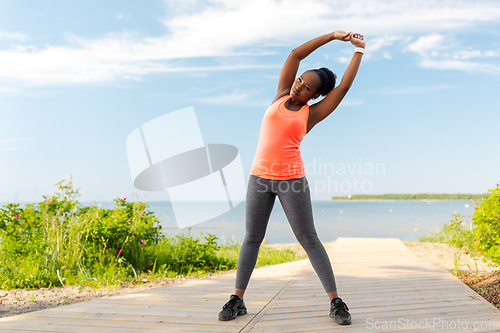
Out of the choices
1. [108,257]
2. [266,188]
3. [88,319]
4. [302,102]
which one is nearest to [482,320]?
[266,188]

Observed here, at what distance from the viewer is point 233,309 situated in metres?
2.21

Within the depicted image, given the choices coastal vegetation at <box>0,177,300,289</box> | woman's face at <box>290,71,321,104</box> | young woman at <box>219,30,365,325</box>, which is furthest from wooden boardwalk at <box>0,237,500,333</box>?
woman's face at <box>290,71,321,104</box>

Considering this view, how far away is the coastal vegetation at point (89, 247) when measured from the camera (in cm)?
384

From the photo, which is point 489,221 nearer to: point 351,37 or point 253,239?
point 351,37

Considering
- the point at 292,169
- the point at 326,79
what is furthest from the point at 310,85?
the point at 292,169

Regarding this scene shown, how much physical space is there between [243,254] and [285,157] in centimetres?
66

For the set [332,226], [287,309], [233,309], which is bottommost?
[332,226]

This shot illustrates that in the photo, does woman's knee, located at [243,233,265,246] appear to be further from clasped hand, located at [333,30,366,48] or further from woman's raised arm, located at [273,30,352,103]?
clasped hand, located at [333,30,366,48]

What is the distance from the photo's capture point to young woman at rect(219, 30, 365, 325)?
214cm

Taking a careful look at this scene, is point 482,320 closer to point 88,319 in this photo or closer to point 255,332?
point 255,332

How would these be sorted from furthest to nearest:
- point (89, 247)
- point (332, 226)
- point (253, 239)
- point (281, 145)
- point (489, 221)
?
point (332, 226)
point (89, 247)
point (489, 221)
point (253, 239)
point (281, 145)

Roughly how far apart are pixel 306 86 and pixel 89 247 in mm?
3283

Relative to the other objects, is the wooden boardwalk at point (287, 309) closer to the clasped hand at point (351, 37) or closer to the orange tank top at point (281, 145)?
the orange tank top at point (281, 145)

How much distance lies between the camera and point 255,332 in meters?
1.99
